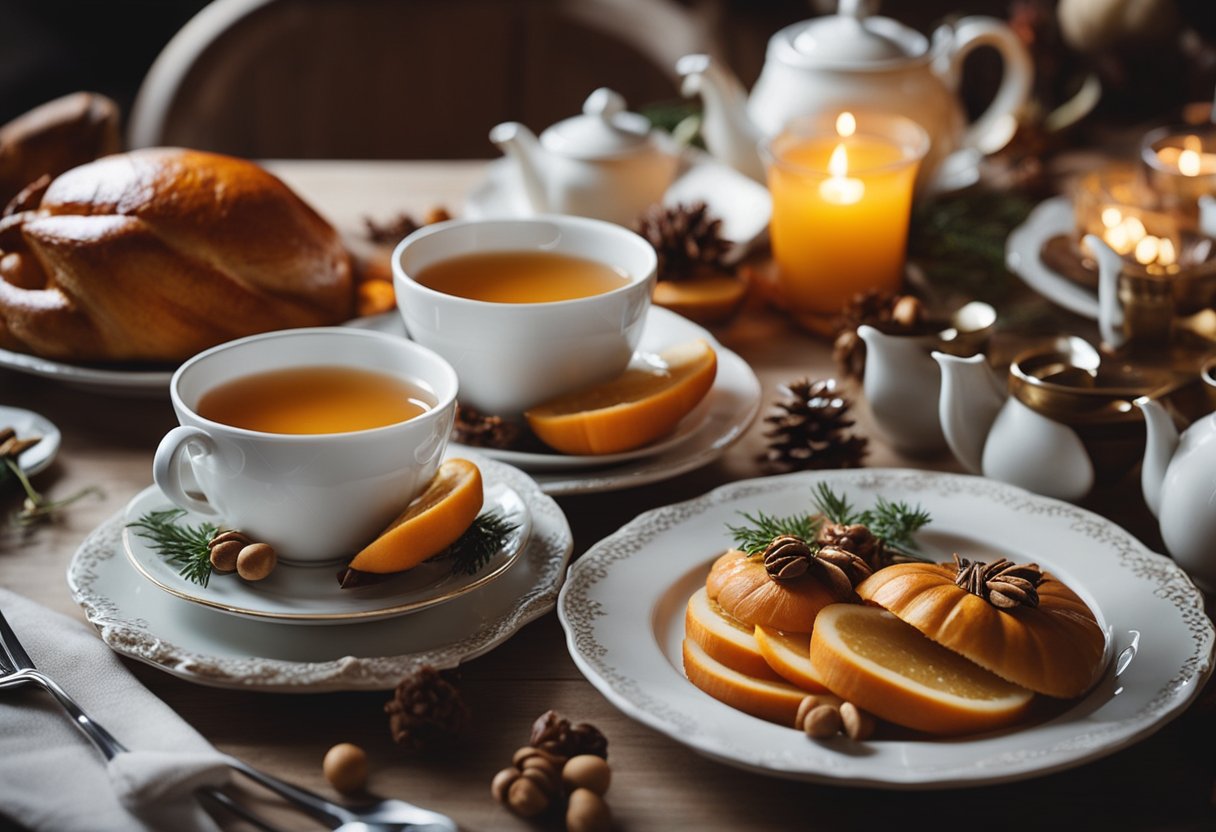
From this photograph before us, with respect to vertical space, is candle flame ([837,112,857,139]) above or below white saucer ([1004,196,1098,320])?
above

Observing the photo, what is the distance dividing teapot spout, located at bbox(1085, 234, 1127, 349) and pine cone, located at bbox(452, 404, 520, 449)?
0.59 m

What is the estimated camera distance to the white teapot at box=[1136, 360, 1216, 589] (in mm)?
950

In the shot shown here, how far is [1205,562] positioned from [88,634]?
842mm

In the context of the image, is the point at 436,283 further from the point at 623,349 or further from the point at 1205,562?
the point at 1205,562

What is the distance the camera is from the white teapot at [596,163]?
5.24 ft

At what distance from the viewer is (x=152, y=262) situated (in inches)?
49.7

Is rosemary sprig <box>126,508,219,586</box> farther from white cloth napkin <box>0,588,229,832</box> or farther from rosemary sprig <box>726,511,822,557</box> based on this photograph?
rosemary sprig <box>726,511,822,557</box>

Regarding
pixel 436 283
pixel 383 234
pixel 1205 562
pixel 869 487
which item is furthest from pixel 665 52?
pixel 1205 562

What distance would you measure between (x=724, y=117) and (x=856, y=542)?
2.95ft

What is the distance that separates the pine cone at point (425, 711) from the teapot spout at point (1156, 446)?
1.90 ft

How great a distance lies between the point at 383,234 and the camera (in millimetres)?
1690

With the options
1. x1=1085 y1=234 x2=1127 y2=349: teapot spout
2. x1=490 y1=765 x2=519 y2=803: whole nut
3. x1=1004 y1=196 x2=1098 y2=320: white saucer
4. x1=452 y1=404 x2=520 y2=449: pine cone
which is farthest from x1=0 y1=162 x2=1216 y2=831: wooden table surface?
x1=1004 y1=196 x2=1098 y2=320: white saucer

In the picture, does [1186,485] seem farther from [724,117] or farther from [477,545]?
[724,117]

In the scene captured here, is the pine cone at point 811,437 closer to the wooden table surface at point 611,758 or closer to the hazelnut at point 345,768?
the wooden table surface at point 611,758
